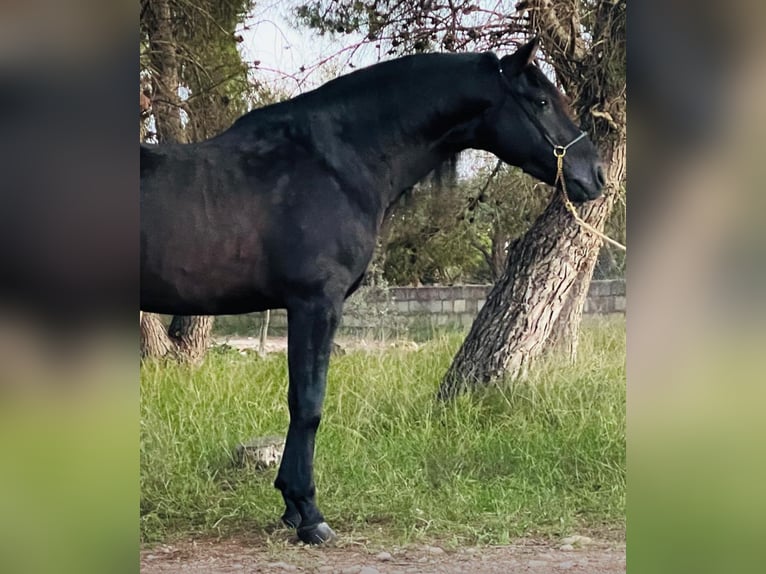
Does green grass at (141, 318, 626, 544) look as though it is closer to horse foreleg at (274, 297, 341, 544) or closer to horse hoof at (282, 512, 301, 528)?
horse hoof at (282, 512, 301, 528)

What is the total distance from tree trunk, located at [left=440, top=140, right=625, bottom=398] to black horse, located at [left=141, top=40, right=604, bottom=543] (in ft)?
1.80

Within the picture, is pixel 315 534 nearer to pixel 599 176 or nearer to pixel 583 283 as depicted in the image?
pixel 583 283

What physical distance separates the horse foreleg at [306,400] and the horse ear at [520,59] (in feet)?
4.46

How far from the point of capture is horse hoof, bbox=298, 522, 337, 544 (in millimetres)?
3439

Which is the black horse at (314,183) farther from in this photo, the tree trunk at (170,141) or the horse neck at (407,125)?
the tree trunk at (170,141)

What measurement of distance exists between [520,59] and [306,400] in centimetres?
185

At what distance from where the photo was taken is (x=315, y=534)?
344 centimetres

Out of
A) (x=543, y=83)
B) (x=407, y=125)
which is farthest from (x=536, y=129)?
(x=407, y=125)

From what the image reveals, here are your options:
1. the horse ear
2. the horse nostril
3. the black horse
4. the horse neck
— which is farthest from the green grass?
the horse ear

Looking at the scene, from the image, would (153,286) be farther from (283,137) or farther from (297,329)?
(283,137)
